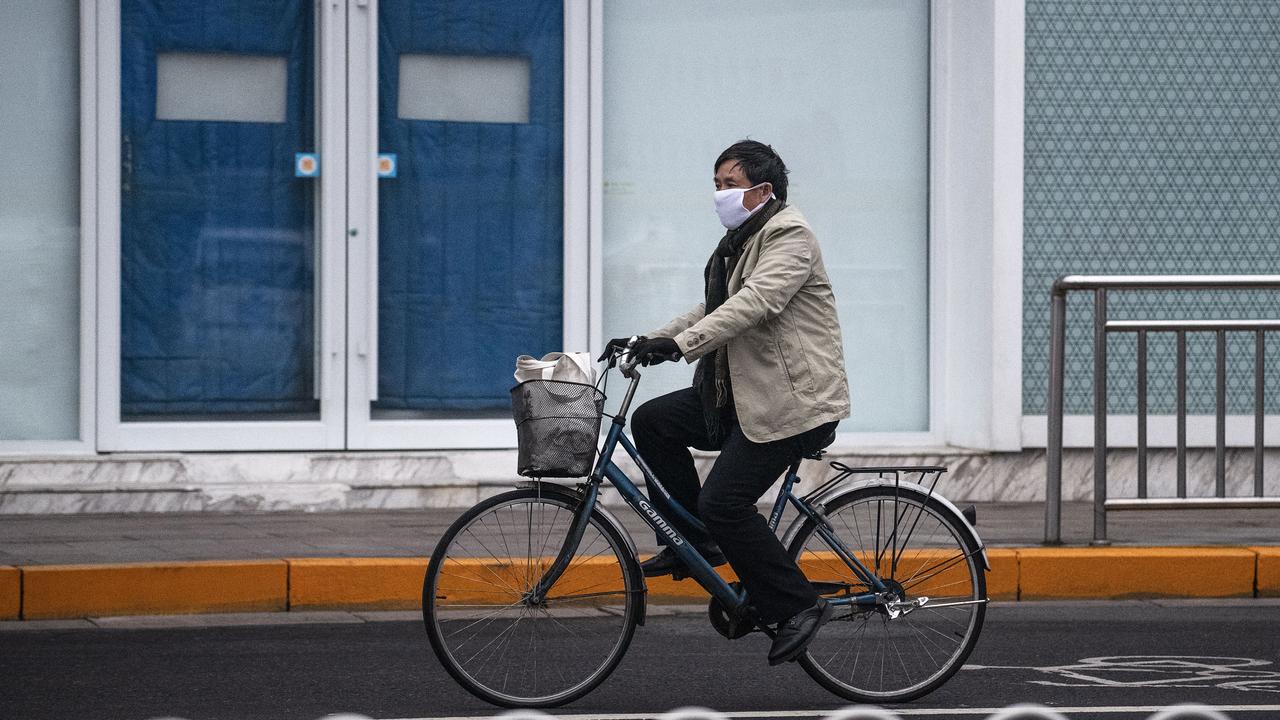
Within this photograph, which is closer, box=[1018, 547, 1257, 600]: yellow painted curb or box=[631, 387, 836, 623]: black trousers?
box=[631, 387, 836, 623]: black trousers

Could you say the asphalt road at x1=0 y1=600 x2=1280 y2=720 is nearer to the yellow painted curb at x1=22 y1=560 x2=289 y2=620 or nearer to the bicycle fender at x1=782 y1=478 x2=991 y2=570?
the yellow painted curb at x1=22 y1=560 x2=289 y2=620

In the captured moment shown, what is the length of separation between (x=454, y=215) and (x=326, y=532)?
2.31 m

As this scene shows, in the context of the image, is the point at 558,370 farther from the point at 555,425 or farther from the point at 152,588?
the point at 152,588

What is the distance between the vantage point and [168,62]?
9758 millimetres

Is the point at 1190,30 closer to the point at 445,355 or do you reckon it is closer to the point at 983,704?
the point at 445,355

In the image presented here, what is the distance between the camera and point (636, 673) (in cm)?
586

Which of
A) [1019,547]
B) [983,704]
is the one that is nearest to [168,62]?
[1019,547]

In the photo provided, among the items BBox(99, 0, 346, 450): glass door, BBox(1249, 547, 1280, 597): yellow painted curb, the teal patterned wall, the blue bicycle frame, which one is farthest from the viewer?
the teal patterned wall

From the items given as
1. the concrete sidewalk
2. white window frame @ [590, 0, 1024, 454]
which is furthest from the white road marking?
white window frame @ [590, 0, 1024, 454]

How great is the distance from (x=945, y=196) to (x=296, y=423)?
4081 millimetres

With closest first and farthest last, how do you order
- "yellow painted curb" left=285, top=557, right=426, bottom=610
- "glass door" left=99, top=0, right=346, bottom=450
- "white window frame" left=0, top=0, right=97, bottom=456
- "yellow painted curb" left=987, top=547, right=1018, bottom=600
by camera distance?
"yellow painted curb" left=285, top=557, right=426, bottom=610 → "yellow painted curb" left=987, top=547, right=1018, bottom=600 → "white window frame" left=0, top=0, right=97, bottom=456 → "glass door" left=99, top=0, right=346, bottom=450

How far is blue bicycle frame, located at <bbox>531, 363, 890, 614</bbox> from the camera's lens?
5238 mm

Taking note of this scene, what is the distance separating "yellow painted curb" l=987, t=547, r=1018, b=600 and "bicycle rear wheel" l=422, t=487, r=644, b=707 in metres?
2.86

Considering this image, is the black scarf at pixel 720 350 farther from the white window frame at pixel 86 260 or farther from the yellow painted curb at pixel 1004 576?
the white window frame at pixel 86 260
